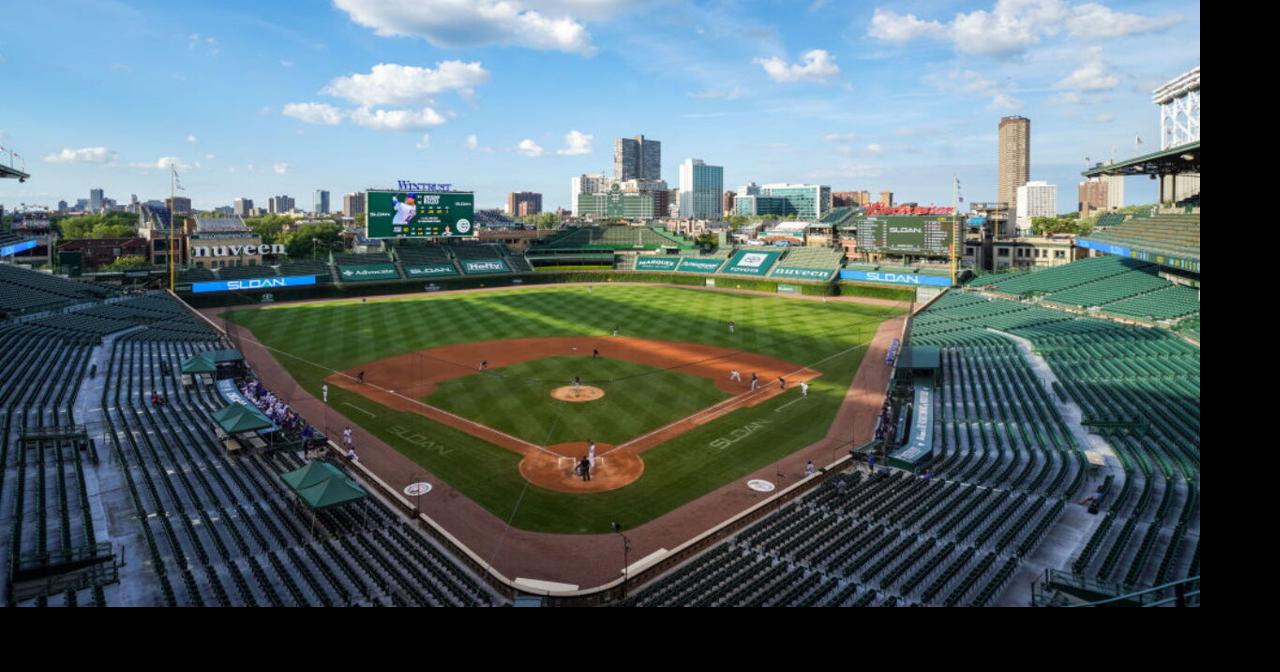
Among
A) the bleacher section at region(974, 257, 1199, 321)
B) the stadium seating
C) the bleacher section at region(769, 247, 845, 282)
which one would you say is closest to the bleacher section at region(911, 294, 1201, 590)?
the bleacher section at region(974, 257, 1199, 321)

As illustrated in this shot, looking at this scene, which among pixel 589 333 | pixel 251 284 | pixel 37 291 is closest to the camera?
pixel 37 291

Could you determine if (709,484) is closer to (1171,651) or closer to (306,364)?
(1171,651)

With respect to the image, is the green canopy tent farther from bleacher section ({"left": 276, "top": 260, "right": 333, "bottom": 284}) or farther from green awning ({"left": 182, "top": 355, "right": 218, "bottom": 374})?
bleacher section ({"left": 276, "top": 260, "right": 333, "bottom": 284})

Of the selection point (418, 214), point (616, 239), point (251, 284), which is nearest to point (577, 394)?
point (251, 284)

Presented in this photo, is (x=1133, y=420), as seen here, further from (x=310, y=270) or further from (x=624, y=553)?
(x=310, y=270)

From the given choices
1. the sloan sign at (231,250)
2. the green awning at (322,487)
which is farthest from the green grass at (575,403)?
the sloan sign at (231,250)
